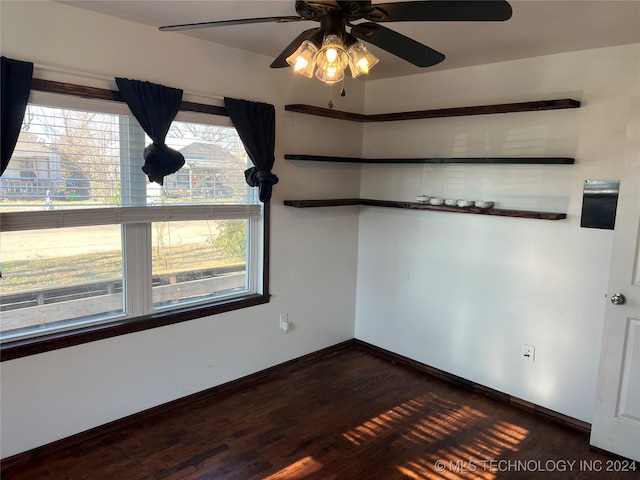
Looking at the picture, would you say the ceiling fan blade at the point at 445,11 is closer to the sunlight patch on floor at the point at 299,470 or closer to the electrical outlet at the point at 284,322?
the sunlight patch on floor at the point at 299,470

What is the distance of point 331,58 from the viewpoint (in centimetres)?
164

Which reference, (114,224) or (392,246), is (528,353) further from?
(114,224)

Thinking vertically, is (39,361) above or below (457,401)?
above

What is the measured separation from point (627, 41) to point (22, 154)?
3318 millimetres

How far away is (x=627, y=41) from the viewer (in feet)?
8.34

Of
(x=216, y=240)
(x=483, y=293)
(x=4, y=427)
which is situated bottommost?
(x=4, y=427)

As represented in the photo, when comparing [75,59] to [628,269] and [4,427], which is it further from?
[628,269]

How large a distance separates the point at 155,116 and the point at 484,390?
9.55ft

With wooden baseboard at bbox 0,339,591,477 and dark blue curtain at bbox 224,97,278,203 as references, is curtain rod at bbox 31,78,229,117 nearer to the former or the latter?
dark blue curtain at bbox 224,97,278,203

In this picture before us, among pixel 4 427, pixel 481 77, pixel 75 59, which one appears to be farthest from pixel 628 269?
pixel 4 427

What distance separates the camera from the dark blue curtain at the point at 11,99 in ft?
7.01

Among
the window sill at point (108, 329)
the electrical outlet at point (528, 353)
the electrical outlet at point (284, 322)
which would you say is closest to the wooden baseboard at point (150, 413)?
the electrical outlet at point (284, 322)

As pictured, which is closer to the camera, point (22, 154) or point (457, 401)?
point (22, 154)

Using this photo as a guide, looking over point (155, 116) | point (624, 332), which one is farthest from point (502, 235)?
point (155, 116)
